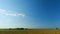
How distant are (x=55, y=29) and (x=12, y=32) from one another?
1289 millimetres

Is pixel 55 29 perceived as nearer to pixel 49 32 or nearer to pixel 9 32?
pixel 49 32

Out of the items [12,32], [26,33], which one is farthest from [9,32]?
[26,33]

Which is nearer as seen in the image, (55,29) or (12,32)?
(12,32)

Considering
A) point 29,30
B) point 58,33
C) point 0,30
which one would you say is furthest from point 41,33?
point 0,30

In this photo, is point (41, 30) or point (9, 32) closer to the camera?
point (9, 32)

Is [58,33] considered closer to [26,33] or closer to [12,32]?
[26,33]

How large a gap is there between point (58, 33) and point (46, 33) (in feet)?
1.33

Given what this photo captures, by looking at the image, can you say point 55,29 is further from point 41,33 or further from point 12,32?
point 12,32

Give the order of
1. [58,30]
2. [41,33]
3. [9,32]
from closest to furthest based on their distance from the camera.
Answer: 1. [9,32]
2. [41,33]
3. [58,30]

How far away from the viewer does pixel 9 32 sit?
105 inches

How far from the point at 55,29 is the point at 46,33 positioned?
0.33 m

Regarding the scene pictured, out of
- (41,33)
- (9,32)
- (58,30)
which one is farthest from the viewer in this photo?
(58,30)

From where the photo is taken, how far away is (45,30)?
114 inches

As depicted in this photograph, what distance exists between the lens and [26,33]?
277 centimetres
